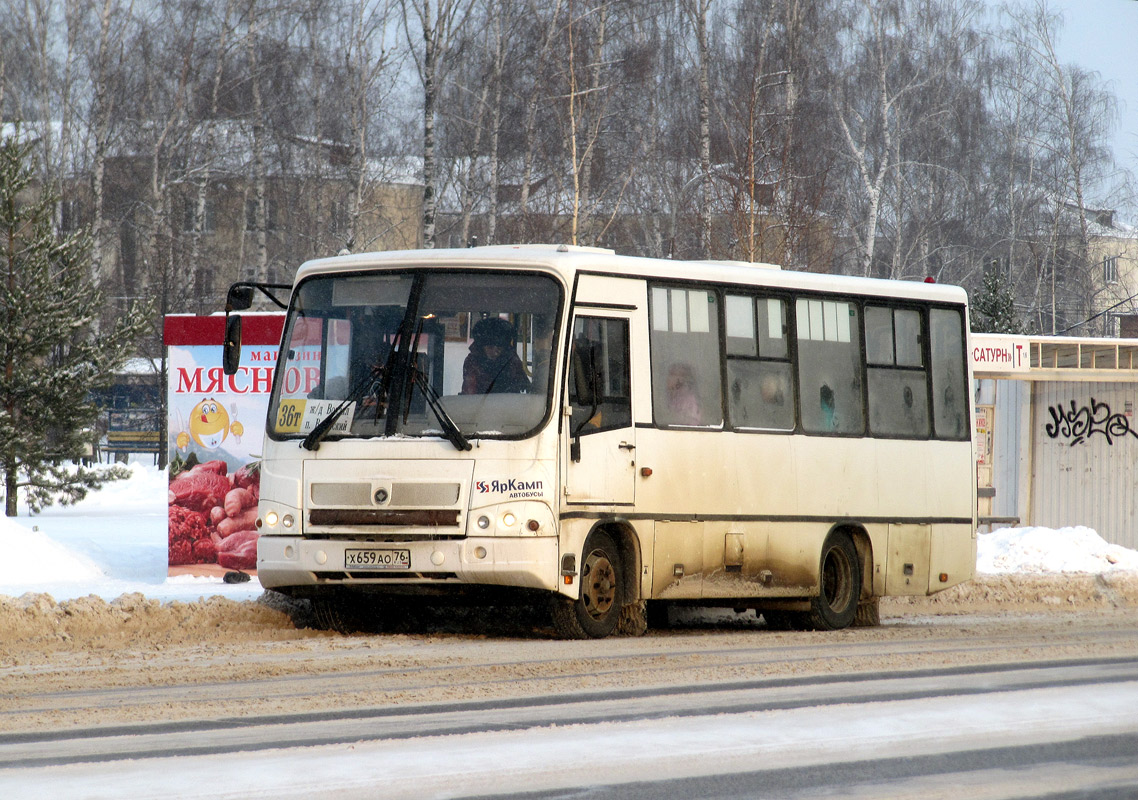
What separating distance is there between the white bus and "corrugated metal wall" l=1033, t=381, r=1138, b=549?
12731 mm

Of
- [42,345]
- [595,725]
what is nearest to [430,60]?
[42,345]

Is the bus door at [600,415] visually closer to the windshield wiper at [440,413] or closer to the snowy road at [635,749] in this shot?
the windshield wiper at [440,413]

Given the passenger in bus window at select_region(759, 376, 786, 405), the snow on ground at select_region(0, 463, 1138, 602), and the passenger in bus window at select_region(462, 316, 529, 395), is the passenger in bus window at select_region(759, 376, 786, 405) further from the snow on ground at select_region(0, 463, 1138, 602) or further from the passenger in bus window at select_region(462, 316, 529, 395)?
the snow on ground at select_region(0, 463, 1138, 602)

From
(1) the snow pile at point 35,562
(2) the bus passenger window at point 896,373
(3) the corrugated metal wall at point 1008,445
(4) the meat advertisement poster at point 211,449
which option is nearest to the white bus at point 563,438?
(2) the bus passenger window at point 896,373

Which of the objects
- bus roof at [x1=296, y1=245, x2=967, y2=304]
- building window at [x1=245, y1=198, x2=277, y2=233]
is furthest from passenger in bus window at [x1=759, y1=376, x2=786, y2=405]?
building window at [x1=245, y1=198, x2=277, y2=233]

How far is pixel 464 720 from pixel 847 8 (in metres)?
43.3

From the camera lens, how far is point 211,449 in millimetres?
17906

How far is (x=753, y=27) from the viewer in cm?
4500

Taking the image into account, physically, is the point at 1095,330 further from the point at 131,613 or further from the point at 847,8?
the point at 131,613

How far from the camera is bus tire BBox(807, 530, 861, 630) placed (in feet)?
46.5

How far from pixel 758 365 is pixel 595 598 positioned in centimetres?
261

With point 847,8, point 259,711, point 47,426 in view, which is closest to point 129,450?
point 47,426

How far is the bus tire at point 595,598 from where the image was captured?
39.7 ft

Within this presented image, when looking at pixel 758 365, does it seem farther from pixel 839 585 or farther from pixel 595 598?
pixel 595 598
